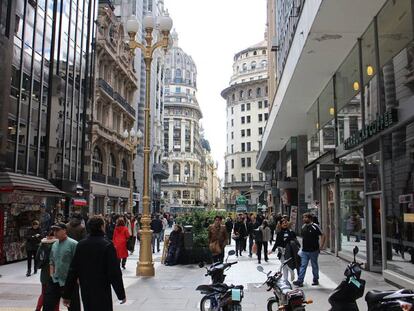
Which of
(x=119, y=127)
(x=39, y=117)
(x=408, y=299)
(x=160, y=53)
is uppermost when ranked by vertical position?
(x=160, y=53)

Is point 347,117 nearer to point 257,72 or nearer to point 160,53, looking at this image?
point 160,53

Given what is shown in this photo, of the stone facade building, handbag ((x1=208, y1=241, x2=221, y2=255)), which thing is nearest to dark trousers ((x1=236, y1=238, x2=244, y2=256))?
handbag ((x1=208, y1=241, x2=221, y2=255))

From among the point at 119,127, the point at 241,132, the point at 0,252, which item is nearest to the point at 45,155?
the point at 0,252

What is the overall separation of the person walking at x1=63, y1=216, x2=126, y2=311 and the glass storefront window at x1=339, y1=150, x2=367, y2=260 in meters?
10.8

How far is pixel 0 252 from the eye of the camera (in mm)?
16500

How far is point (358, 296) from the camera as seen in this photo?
5742mm

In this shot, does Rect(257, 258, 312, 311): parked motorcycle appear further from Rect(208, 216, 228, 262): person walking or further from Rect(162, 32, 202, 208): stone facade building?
Rect(162, 32, 202, 208): stone facade building

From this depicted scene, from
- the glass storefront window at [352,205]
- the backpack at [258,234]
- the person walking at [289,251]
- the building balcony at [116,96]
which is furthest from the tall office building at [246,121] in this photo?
the person walking at [289,251]

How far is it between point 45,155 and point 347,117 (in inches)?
604

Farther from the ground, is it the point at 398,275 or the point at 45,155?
the point at 45,155

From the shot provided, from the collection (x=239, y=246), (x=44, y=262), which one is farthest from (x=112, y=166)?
(x=44, y=262)

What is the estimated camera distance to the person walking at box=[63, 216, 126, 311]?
5.51m

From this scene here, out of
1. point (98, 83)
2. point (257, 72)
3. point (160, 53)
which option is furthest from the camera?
point (257, 72)

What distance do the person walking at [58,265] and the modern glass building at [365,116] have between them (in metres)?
7.41
